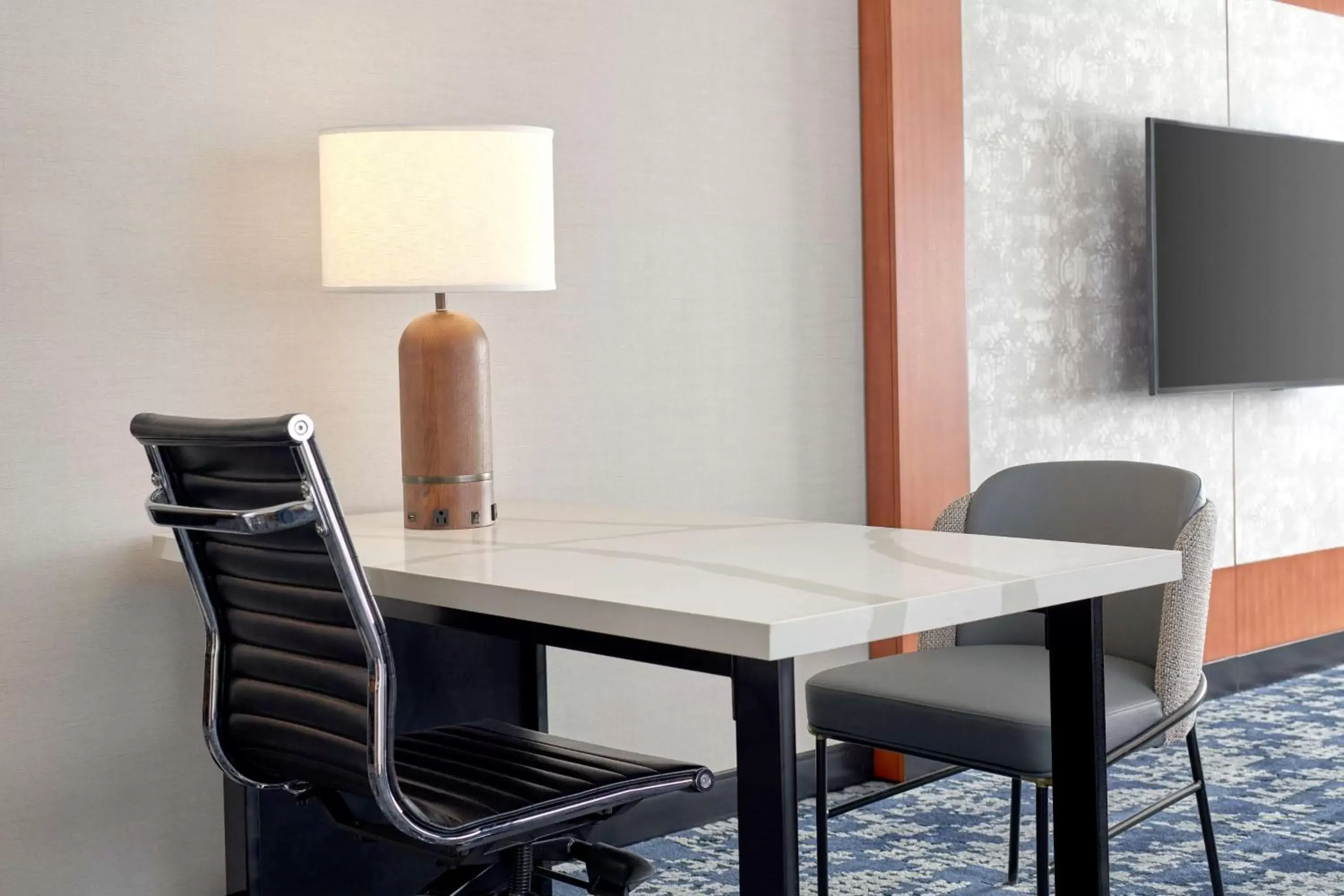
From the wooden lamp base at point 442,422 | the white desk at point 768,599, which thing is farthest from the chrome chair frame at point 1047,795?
the wooden lamp base at point 442,422

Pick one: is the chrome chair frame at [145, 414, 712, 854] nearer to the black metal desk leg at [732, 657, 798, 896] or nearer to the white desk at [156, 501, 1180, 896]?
the white desk at [156, 501, 1180, 896]

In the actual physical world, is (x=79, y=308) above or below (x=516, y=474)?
above

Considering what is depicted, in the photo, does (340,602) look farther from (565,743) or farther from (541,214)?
(541,214)

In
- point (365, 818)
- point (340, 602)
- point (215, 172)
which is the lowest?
point (365, 818)

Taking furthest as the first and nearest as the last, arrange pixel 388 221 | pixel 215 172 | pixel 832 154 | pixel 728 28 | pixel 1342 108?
pixel 1342 108 < pixel 832 154 < pixel 728 28 < pixel 215 172 < pixel 388 221

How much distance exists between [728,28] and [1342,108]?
2.50m

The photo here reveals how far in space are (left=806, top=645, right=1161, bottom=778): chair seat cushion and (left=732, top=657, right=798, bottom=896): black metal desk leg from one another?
2.36 feet

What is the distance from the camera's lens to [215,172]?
2436mm

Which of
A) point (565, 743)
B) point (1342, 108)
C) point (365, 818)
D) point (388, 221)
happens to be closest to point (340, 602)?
point (565, 743)

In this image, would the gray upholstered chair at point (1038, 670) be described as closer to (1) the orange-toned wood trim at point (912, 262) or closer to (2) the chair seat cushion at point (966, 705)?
(2) the chair seat cushion at point (966, 705)

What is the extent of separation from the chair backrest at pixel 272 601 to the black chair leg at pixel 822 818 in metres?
0.89

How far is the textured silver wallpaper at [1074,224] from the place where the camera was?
3.51 metres

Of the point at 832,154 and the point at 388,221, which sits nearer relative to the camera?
the point at 388,221

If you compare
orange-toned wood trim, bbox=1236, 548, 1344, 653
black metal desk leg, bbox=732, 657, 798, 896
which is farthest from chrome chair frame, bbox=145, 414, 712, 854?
orange-toned wood trim, bbox=1236, 548, 1344, 653
